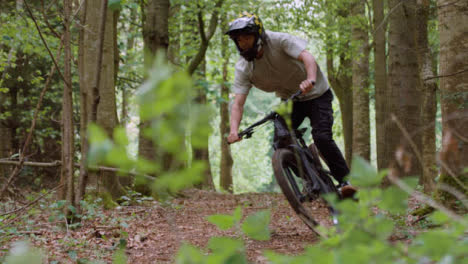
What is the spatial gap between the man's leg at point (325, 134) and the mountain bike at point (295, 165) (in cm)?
14

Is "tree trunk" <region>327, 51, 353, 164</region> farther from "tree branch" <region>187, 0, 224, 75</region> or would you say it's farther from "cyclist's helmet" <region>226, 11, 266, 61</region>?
"cyclist's helmet" <region>226, 11, 266, 61</region>

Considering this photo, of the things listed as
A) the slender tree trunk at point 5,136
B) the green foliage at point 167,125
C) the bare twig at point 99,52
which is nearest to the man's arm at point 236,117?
the bare twig at point 99,52

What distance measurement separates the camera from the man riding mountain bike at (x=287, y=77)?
4.37 meters

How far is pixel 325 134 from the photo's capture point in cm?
450

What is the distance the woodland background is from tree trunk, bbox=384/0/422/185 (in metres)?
0.02

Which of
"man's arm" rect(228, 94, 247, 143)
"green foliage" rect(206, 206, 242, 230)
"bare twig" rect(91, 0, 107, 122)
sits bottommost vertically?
"green foliage" rect(206, 206, 242, 230)

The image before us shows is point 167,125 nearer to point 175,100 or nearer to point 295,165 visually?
point 175,100

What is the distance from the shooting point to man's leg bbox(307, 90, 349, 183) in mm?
A: 4496

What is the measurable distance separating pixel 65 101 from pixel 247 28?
5.92 ft

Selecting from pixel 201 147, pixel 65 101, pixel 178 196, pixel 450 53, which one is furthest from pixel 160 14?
pixel 201 147

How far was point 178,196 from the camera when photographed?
10.4 meters

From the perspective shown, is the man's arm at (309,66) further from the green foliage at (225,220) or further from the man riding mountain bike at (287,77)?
the green foliage at (225,220)

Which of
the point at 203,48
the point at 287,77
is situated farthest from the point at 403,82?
the point at 203,48

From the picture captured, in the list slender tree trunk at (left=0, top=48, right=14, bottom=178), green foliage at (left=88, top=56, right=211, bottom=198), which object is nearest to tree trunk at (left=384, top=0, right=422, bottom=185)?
green foliage at (left=88, top=56, right=211, bottom=198)
